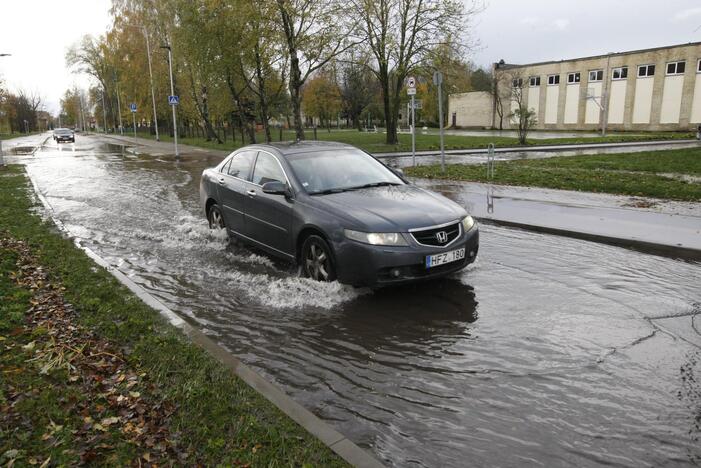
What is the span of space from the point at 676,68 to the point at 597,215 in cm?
5444

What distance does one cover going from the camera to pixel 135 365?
4.27m

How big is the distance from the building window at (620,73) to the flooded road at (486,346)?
58519mm

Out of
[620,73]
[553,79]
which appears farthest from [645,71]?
[553,79]

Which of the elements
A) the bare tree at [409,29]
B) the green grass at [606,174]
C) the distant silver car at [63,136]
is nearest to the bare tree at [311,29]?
the bare tree at [409,29]

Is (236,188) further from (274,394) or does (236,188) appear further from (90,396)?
(274,394)

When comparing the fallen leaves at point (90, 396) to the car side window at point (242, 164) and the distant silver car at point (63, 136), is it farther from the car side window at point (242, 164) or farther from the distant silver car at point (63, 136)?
the distant silver car at point (63, 136)

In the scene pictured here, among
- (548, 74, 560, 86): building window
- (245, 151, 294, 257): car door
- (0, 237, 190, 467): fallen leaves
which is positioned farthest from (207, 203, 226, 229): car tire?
(548, 74, 560, 86): building window

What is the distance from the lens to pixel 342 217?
5828 mm

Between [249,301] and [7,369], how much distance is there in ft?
8.07

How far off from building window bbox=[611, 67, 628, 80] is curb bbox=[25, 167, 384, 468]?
63.3 metres

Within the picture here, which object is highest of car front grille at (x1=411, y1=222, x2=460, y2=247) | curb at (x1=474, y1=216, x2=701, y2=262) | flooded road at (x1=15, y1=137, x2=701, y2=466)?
car front grille at (x1=411, y1=222, x2=460, y2=247)

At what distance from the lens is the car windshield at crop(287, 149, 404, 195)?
673 cm

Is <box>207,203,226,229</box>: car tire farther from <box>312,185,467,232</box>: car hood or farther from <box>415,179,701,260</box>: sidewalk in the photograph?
<box>415,179,701,260</box>: sidewalk

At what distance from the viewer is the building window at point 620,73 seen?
5816cm
